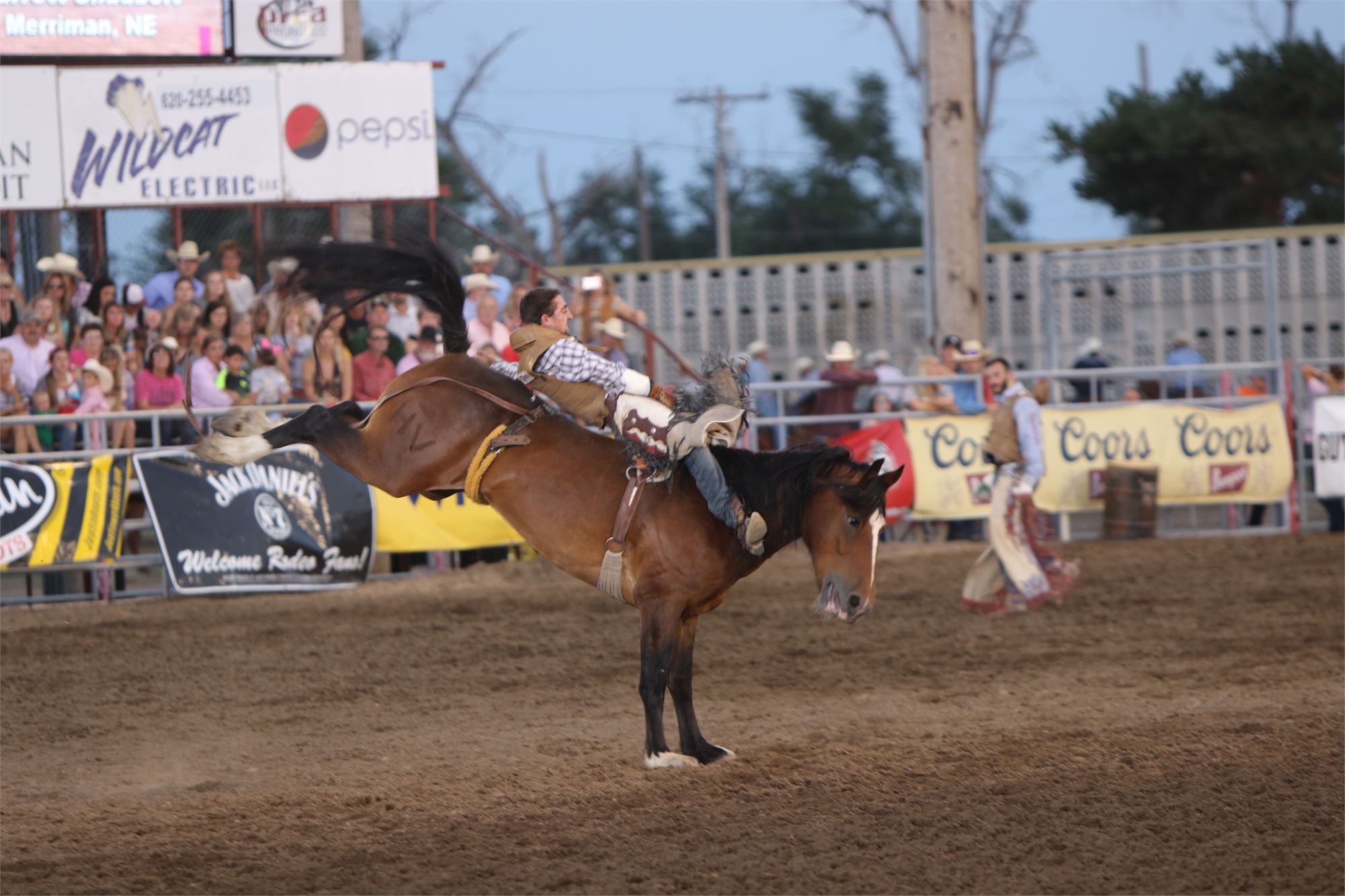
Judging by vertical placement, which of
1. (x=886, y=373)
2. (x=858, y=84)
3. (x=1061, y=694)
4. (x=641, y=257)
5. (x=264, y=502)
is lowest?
(x=1061, y=694)

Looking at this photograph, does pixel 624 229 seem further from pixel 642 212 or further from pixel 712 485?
pixel 712 485

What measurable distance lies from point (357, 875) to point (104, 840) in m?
1.24

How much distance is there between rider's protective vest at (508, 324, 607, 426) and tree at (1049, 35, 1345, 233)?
27.7 metres

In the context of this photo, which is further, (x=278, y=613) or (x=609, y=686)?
(x=278, y=613)

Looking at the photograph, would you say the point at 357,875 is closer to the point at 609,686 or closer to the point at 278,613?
the point at 609,686

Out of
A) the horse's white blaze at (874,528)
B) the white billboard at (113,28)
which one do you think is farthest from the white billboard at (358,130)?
A: the horse's white blaze at (874,528)

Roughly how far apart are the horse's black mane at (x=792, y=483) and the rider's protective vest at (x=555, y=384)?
614 millimetres

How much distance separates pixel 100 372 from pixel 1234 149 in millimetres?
26248

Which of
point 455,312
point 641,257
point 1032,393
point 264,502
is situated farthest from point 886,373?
point 641,257

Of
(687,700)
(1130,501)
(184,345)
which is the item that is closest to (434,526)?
(184,345)

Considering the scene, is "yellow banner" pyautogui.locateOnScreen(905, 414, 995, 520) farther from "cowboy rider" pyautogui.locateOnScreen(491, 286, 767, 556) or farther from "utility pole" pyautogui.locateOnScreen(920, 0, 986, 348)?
"cowboy rider" pyautogui.locateOnScreen(491, 286, 767, 556)

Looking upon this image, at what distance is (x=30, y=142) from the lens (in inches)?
535

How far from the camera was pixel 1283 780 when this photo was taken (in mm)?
5836

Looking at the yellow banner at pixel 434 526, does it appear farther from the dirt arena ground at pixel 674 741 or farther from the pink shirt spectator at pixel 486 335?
the pink shirt spectator at pixel 486 335
